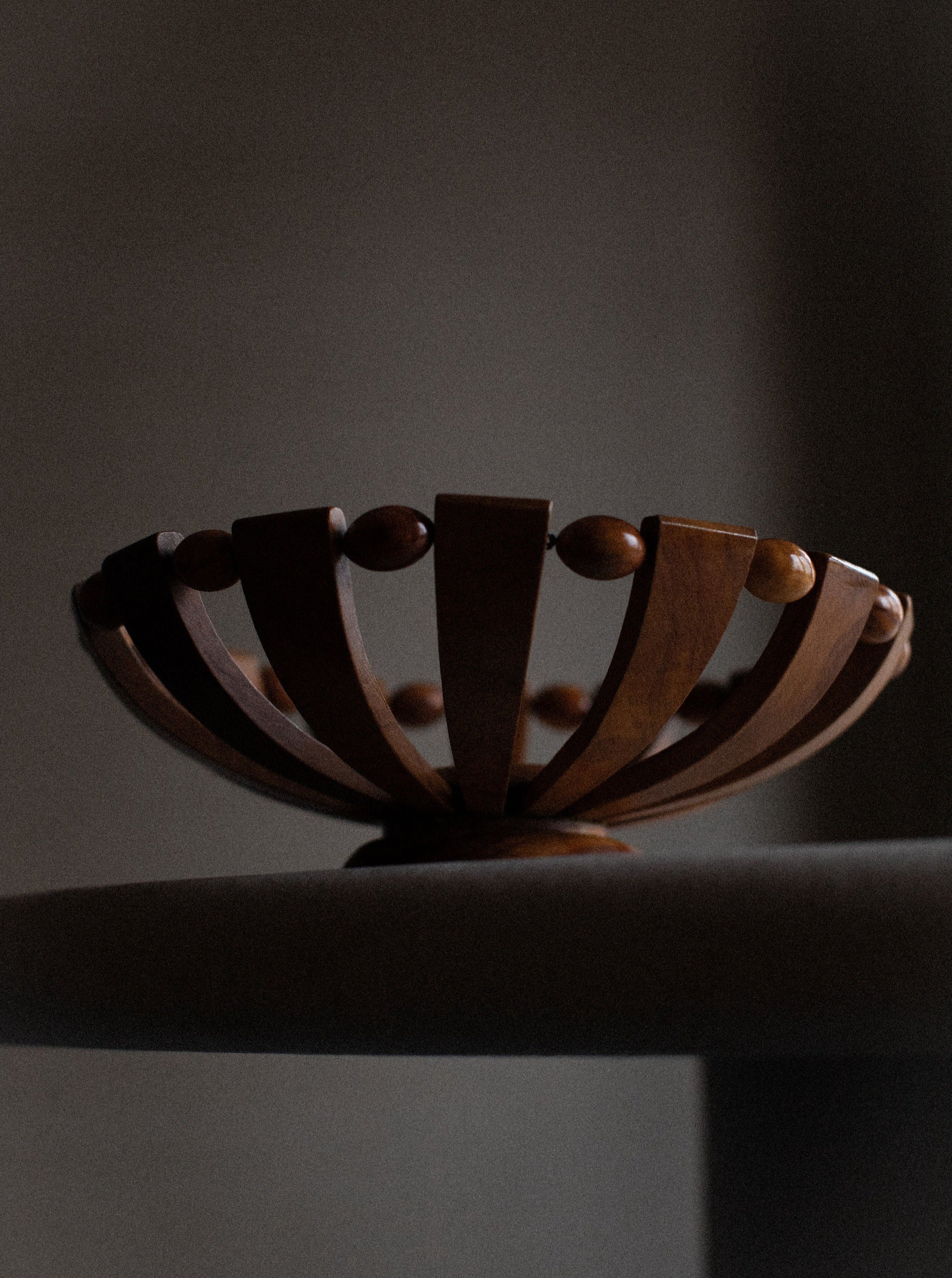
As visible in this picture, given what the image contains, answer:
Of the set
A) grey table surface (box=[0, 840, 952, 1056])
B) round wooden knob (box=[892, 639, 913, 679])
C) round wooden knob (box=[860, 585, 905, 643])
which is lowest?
grey table surface (box=[0, 840, 952, 1056])

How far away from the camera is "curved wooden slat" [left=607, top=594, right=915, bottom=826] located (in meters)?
0.39

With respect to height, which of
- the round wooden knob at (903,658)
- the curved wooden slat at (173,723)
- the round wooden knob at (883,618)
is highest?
the round wooden knob at (883,618)

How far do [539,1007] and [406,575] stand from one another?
0.58 meters

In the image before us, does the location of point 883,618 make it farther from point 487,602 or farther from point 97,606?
point 97,606

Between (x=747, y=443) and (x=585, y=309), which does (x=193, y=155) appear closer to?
(x=585, y=309)

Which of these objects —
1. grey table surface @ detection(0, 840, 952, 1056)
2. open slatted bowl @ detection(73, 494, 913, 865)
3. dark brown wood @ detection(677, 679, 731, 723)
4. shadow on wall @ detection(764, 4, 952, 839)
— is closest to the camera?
grey table surface @ detection(0, 840, 952, 1056)

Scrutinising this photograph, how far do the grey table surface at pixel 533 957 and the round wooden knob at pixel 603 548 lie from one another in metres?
0.10

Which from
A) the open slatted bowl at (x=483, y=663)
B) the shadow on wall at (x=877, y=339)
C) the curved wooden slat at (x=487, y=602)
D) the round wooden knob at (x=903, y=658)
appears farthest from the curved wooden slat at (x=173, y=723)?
the shadow on wall at (x=877, y=339)

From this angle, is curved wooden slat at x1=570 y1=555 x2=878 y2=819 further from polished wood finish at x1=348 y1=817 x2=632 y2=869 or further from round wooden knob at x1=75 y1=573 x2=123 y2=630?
round wooden knob at x1=75 y1=573 x2=123 y2=630

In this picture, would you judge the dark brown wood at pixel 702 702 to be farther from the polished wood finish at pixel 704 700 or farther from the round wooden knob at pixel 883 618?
the round wooden knob at pixel 883 618

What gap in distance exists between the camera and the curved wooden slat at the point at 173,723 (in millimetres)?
387

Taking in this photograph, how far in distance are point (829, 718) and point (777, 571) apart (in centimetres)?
10

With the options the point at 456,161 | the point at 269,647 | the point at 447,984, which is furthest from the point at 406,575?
the point at 447,984

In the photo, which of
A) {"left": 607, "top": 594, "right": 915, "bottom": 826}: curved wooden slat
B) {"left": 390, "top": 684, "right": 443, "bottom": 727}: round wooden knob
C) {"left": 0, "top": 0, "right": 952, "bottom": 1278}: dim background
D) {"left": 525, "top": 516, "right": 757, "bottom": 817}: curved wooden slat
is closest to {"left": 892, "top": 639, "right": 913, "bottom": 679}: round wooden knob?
{"left": 607, "top": 594, "right": 915, "bottom": 826}: curved wooden slat
